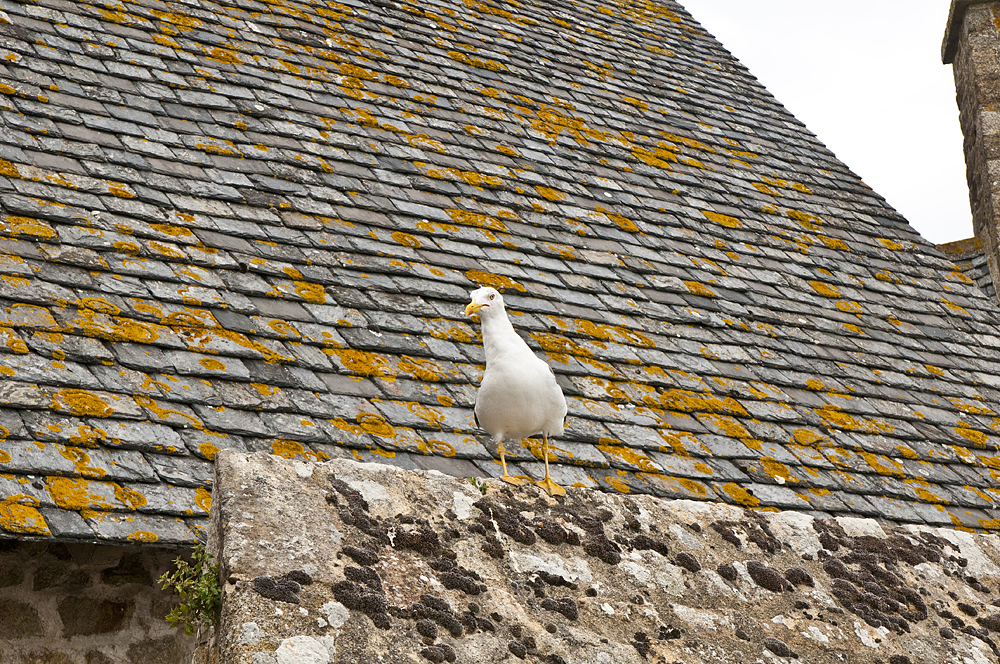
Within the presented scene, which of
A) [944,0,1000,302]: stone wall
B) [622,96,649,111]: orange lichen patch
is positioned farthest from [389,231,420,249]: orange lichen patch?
[944,0,1000,302]: stone wall

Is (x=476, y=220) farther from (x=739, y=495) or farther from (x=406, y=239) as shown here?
(x=739, y=495)

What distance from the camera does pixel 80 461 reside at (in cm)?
345

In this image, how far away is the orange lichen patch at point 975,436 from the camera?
6.29m

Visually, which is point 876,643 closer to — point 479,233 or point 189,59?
point 479,233

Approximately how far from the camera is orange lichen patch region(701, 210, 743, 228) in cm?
744

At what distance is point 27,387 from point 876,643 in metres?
3.28

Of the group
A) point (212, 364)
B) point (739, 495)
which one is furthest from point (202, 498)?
point (739, 495)

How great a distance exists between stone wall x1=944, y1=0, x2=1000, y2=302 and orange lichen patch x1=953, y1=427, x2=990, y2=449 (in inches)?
142

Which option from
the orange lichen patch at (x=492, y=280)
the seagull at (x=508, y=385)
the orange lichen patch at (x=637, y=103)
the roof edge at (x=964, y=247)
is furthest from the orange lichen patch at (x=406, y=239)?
the roof edge at (x=964, y=247)

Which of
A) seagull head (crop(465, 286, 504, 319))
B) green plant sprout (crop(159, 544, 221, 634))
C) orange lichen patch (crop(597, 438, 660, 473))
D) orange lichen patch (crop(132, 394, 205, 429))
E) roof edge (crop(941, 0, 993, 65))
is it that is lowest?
orange lichen patch (crop(597, 438, 660, 473))

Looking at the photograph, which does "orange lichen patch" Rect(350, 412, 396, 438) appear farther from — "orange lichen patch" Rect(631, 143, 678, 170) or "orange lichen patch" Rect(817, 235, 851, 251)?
"orange lichen patch" Rect(817, 235, 851, 251)

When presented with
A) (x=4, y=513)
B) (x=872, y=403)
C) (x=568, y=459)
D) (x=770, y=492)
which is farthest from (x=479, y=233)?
(x=4, y=513)

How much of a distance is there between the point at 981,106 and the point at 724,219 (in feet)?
13.2

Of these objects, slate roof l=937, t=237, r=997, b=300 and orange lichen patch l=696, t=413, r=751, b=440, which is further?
slate roof l=937, t=237, r=997, b=300
